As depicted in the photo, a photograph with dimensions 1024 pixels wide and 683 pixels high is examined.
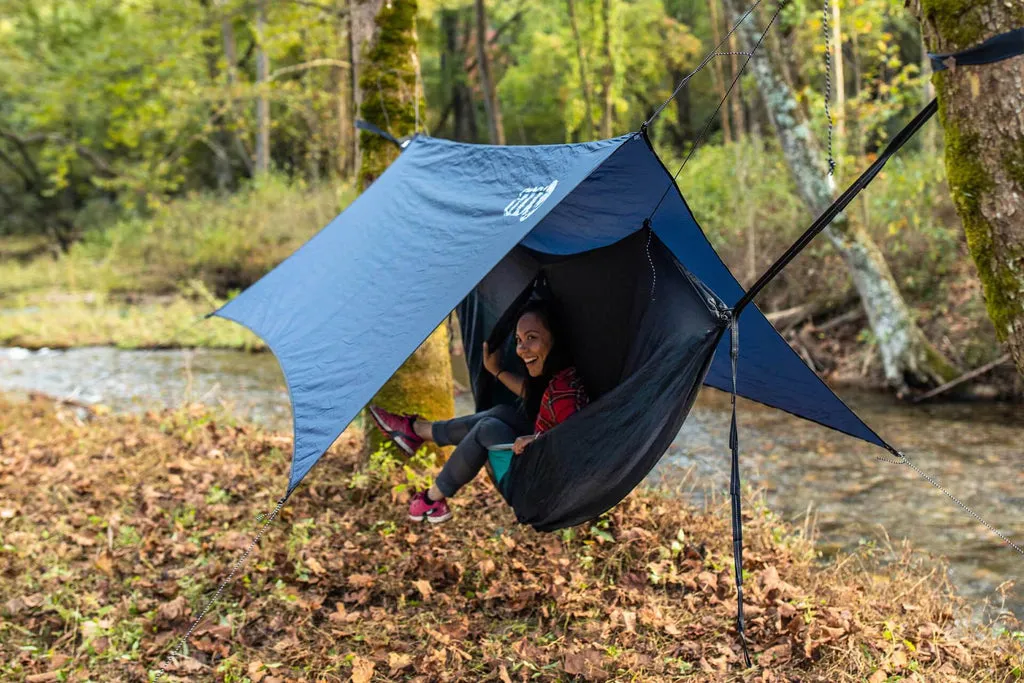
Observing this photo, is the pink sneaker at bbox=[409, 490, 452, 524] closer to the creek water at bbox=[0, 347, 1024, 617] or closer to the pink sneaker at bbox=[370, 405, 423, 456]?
the pink sneaker at bbox=[370, 405, 423, 456]

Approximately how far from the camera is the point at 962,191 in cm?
254

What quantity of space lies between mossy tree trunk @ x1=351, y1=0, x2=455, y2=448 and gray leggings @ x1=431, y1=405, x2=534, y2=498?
960mm

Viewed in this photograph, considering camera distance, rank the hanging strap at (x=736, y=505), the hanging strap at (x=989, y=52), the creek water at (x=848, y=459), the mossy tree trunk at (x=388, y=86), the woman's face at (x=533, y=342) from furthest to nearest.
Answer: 1. the creek water at (x=848, y=459)
2. the mossy tree trunk at (x=388, y=86)
3. the woman's face at (x=533, y=342)
4. the hanging strap at (x=736, y=505)
5. the hanging strap at (x=989, y=52)

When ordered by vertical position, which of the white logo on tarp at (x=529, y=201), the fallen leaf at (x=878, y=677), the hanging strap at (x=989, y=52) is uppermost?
the hanging strap at (x=989, y=52)

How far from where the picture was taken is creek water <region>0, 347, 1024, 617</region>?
4.74m

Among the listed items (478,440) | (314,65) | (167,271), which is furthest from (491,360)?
(167,271)

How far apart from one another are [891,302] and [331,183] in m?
9.91

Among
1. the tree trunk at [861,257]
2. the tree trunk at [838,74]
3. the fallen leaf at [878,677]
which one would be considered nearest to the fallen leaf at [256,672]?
the fallen leaf at [878,677]

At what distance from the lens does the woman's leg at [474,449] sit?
334 centimetres

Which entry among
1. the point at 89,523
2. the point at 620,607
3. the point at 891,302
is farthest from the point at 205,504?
the point at 891,302

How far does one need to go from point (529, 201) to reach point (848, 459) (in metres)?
4.33

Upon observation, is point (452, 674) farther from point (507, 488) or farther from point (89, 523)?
point (89, 523)

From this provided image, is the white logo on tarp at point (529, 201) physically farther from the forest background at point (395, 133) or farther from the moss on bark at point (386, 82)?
the moss on bark at point (386, 82)

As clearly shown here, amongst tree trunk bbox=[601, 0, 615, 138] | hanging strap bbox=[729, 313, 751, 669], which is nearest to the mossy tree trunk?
hanging strap bbox=[729, 313, 751, 669]
